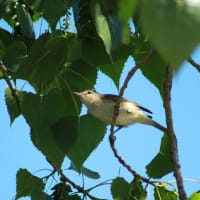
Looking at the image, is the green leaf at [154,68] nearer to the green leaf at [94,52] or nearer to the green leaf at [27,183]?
the green leaf at [94,52]

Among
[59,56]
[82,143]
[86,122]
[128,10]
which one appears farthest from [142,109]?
[128,10]

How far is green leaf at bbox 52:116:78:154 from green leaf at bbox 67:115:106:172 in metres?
0.04

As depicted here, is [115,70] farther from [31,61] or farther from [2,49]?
[2,49]

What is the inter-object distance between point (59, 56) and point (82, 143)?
342 mm

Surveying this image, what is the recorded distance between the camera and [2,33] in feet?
4.88

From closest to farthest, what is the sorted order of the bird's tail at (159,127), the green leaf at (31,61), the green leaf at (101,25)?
the green leaf at (101,25) < the green leaf at (31,61) < the bird's tail at (159,127)

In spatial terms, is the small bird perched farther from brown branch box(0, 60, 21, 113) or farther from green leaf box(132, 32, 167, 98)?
brown branch box(0, 60, 21, 113)

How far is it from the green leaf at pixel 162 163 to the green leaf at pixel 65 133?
419 millimetres

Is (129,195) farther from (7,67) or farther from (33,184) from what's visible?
(7,67)

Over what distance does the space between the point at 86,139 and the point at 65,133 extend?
0.40ft

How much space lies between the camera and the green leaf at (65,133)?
47.7 inches

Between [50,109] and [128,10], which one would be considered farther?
[50,109]

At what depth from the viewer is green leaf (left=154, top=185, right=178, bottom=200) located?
1406 millimetres

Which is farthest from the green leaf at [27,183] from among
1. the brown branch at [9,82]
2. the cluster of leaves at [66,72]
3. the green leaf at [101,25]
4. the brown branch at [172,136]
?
the green leaf at [101,25]
